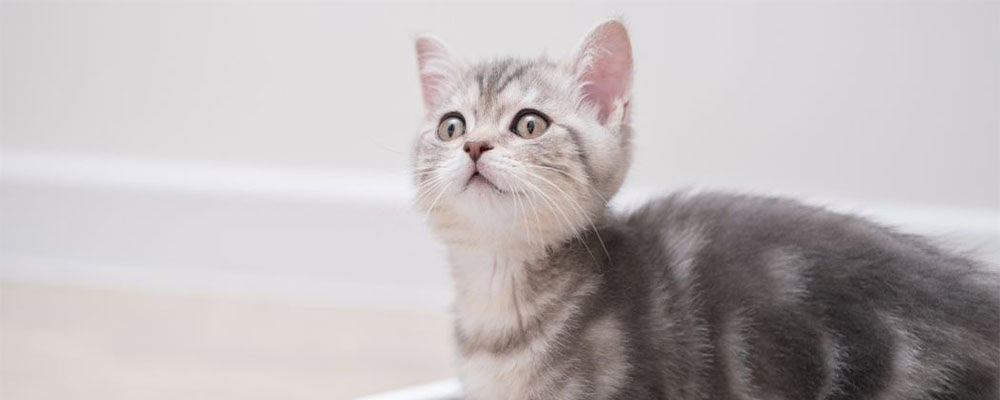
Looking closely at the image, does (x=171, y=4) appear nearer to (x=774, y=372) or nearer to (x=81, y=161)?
(x=81, y=161)

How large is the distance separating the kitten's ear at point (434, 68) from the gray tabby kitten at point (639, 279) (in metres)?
0.07

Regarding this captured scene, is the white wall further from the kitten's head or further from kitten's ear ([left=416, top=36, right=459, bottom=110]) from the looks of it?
the kitten's head

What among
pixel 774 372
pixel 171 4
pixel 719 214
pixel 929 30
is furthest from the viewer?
pixel 171 4

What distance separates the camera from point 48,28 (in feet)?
6.73

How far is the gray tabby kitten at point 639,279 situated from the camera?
3.41ft

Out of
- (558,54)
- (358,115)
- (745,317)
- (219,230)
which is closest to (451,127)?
(745,317)

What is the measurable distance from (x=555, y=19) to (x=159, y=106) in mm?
926

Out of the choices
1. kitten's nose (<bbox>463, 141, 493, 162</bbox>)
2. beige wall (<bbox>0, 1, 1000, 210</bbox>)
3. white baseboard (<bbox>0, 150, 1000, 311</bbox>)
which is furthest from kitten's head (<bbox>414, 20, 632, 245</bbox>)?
white baseboard (<bbox>0, 150, 1000, 311</bbox>)

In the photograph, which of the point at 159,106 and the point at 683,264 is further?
the point at 159,106

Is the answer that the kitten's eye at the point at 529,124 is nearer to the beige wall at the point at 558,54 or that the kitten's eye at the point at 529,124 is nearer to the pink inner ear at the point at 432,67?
the pink inner ear at the point at 432,67

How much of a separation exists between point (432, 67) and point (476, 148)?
0.30 m

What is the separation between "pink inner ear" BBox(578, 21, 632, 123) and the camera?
3.74 feet

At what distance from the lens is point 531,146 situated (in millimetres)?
1083

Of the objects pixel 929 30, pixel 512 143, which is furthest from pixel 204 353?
pixel 929 30
